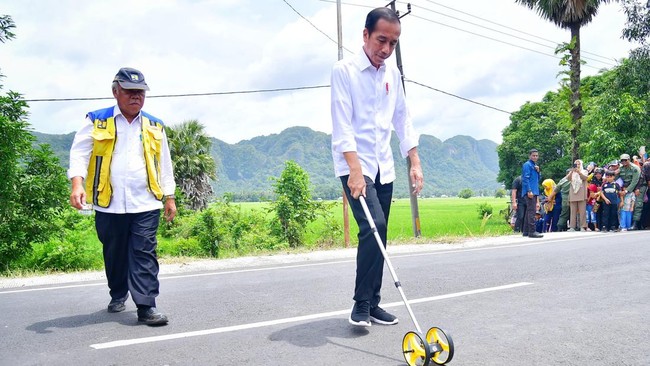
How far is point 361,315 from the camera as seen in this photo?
4129 millimetres

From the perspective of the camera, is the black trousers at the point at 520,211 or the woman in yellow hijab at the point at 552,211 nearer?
the black trousers at the point at 520,211

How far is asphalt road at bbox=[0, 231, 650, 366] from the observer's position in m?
3.57

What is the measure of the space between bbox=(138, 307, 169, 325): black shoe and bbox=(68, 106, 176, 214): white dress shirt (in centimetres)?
Result: 81

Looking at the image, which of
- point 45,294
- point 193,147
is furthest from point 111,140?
point 193,147

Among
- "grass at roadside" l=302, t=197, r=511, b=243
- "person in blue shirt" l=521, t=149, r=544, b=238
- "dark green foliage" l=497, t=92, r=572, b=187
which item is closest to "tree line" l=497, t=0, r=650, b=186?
"grass at roadside" l=302, t=197, r=511, b=243

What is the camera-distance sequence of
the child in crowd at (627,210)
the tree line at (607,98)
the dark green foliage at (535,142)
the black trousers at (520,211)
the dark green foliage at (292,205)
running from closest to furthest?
the black trousers at (520,211)
the child in crowd at (627,210)
the dark green foliage at (292,205)
the tree line at (607,98)
the dark green foliage at (535,142)

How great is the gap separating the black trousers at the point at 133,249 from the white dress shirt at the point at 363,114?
1701mm

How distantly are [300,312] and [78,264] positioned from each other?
20.7 ft

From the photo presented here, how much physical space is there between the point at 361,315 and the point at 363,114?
1.48 m

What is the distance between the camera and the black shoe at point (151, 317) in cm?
439

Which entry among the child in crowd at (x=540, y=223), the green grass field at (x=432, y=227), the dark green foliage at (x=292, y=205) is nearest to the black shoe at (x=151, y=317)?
the green grass field at (x=432, y=227)

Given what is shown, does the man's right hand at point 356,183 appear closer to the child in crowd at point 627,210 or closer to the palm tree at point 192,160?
the child in crowd at point 627,210

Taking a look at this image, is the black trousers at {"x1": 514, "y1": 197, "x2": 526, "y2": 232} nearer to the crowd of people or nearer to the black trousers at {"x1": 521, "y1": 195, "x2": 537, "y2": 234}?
the crowd of people

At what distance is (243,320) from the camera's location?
455 cm
